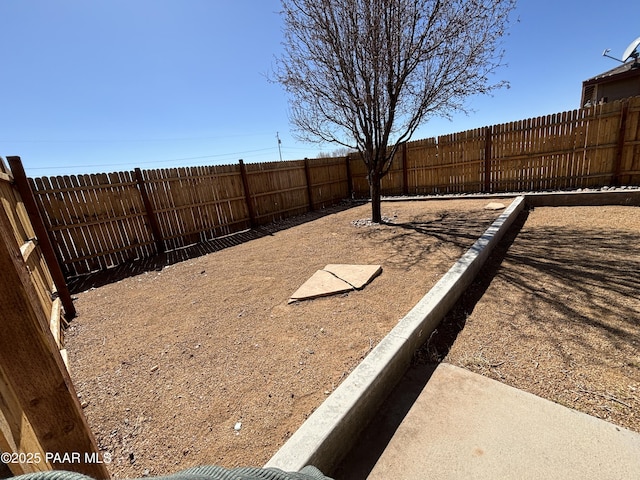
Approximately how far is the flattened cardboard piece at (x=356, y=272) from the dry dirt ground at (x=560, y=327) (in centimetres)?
113

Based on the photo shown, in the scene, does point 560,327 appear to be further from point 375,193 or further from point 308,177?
point 308,177

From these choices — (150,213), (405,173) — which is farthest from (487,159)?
(150,213)

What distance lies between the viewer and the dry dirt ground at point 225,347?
168 centimetres

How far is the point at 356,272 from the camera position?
3859 mm

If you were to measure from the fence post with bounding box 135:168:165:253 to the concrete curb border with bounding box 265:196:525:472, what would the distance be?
6.41m

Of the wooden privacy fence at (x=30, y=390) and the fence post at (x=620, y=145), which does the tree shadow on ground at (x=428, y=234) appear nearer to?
the wooden privacy fence at (x=30, y=390)

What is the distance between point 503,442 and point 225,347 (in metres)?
2.13

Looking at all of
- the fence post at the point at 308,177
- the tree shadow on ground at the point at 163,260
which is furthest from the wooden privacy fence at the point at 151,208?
the fence post at the point at 308,177

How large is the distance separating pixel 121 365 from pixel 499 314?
138 inches

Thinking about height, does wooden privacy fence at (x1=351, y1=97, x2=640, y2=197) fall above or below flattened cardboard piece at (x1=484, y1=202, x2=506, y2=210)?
above

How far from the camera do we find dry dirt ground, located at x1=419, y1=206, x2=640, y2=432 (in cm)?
178

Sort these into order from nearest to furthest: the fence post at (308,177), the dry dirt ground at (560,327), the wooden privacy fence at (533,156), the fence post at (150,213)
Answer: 1. the dry dirt ground at (560,327)
2. the fence post at (150,213)
3. the wooden privacy fence at (533,156)
4. the fence post at (308,177)

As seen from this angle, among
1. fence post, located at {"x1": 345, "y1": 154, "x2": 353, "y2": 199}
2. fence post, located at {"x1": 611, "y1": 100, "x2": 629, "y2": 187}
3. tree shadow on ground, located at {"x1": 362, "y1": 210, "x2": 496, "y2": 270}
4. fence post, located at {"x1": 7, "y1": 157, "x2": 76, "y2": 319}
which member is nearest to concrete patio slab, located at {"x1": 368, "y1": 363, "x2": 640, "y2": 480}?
tree shadow on ground, located at {"x1": 362, "y1": 210, "x2": 496, "y2": 270}

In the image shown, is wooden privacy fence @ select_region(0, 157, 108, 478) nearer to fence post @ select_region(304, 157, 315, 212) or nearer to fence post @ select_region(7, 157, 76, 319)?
fence post @ select_region(7, 157, 76, 319)
